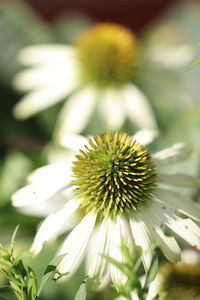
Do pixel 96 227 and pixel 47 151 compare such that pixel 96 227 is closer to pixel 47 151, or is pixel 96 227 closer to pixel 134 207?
pixel 134 207

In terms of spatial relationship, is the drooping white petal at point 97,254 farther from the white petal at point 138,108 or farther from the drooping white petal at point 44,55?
the drooping white petal at point 44,55

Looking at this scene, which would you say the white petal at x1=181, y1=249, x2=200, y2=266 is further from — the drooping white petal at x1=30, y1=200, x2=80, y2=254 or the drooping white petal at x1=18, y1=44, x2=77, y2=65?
the drooping white petal at x1=18, y1=44, x2=77, y2=65

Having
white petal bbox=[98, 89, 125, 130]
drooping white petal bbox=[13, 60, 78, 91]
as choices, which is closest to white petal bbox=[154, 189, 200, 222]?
white petal bbox=[98, 89, 125, 130]

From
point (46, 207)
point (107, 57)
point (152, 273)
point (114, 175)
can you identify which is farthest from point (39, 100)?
point (152, 273)

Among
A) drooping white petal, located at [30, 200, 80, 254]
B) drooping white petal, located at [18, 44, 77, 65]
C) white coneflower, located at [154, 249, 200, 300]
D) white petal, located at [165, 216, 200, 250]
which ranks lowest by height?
white coneflower, located at [154, 249, 200, 300]

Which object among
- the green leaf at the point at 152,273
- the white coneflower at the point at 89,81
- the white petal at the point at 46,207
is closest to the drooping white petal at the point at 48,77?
the white coneflower at the point at 89,81

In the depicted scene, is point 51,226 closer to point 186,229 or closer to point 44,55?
point 186,229

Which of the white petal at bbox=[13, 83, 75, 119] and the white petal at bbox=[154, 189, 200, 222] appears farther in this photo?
the white petal at bbox=[13, 83, 75, 119]
